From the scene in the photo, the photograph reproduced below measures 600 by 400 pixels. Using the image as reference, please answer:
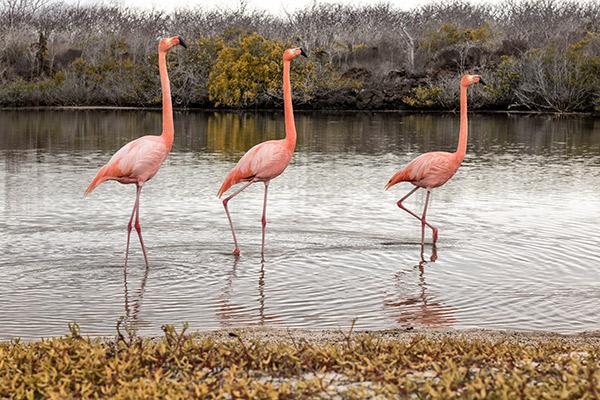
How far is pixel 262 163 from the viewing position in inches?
392

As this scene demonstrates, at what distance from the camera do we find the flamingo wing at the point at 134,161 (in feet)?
29.4

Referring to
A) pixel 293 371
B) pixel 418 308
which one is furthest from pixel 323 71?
pixel 293 371

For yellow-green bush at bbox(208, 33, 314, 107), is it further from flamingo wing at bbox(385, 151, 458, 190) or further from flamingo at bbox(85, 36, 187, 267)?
flamingo at bbox(85, 36, 187, 267)

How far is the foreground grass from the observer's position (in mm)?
3869

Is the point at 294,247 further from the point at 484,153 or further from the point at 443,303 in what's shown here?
the point at 484,153

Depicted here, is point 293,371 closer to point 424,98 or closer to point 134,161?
point 134,161

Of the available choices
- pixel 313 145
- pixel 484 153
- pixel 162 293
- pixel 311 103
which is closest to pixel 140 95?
pixel 311 103

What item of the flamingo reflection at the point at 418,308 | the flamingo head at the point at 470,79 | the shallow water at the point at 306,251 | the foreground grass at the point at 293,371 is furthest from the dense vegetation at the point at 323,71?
the foreground grass at the point at 293,371

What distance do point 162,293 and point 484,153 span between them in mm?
15310

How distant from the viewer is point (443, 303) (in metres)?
7.74

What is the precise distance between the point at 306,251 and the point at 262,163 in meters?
1.06

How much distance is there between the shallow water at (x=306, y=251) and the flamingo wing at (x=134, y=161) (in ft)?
2.79

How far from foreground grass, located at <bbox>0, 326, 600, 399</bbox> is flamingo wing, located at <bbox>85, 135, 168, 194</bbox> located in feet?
14.0

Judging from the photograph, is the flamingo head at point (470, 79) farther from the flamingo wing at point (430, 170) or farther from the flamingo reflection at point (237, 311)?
the flamingo reflection at point (237, 311)
